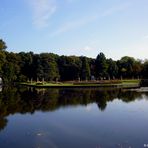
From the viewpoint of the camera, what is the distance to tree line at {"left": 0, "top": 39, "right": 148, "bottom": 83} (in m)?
87.5

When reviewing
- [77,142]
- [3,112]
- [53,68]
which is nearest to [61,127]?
[77,142]

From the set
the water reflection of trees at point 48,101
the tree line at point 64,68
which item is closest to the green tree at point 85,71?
the tree line at point 64,68

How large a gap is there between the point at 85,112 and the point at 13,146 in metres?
10.9

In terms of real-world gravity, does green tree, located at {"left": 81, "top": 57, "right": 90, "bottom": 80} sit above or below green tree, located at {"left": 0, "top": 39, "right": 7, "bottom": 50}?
below

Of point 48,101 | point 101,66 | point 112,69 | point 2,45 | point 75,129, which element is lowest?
point 75,129

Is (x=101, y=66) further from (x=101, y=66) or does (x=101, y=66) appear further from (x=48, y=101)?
(x=48, y=101)

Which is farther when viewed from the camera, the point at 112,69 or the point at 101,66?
the point at 112,69

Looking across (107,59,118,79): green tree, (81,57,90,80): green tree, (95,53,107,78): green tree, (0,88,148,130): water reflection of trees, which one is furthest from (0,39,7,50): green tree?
(0,88,148,130): water reflection of trees

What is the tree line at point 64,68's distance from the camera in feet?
287

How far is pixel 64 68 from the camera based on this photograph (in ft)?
312

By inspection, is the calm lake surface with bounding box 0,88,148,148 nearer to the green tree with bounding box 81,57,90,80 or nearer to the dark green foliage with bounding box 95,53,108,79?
the dark green foliage with bounding box 95,53,108,79

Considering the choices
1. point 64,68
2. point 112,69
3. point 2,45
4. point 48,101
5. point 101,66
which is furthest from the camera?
point 64,68

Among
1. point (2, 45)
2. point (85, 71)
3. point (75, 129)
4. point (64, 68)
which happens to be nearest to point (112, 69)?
point (85, 71)

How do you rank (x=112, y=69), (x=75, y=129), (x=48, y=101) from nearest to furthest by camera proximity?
(x=75, y=129), (x=48, y=101), (x=112, y=69)
